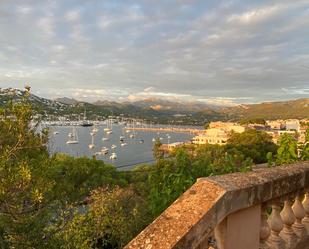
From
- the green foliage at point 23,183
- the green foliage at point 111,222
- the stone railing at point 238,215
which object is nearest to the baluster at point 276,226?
the stone railing at point 238,215

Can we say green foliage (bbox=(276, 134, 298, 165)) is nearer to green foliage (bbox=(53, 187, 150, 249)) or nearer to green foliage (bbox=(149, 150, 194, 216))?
green foliage (bbox=(149, 150, 194, 216))

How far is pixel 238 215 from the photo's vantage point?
2293 mm

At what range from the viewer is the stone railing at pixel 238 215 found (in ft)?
6.10

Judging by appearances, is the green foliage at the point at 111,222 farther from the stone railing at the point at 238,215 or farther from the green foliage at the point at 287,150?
the stone railing at the point at 238,215

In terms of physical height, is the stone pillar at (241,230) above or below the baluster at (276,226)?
above

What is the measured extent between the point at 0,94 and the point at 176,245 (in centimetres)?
760

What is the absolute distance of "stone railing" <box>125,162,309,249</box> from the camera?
1.86 metres

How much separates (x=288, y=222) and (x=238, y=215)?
97 centimetres

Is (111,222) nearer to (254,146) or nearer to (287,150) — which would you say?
(287,150)

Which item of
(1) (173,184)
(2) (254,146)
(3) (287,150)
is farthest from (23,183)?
(2) (254,146)

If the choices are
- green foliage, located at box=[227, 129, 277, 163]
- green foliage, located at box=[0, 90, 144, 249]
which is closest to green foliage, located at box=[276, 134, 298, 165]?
green foliage, located at box=[0, 90, 144, 249]

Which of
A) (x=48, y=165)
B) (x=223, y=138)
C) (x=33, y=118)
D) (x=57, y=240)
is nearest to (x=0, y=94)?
(x=33, y=118)

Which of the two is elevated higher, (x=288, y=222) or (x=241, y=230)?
(x=241, y=230)

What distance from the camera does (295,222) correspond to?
313 cm
